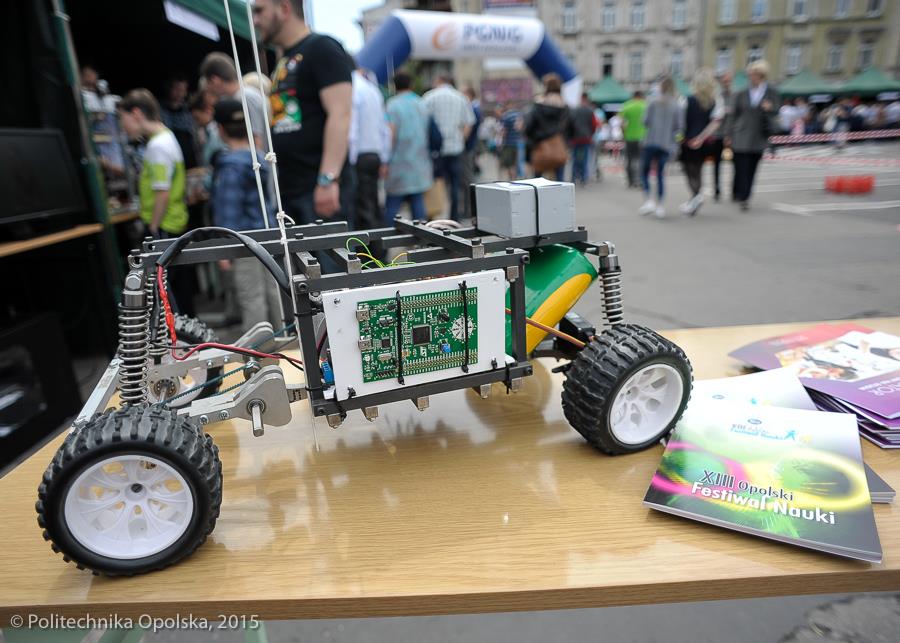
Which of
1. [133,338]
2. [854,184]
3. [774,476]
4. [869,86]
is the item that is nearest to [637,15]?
[869,86]

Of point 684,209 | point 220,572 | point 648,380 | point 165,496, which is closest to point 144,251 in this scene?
point 165,496

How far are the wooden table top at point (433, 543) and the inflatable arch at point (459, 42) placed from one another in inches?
268

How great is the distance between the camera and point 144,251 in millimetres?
1165

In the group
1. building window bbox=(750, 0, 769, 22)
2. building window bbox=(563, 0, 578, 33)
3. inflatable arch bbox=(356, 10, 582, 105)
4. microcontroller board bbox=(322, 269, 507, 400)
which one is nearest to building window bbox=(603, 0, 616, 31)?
building window bbox=(563, 0, 578, 33)

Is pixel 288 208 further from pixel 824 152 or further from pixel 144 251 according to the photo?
pixel 824 152

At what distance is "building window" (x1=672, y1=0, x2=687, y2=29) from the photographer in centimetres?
2931

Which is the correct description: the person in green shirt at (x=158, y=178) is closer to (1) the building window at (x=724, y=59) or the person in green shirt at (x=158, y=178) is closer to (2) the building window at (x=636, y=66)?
(2) the building window at (x=636, y=66)

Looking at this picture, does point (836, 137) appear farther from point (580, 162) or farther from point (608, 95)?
point (580, 162)

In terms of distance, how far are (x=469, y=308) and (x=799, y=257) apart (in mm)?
4771

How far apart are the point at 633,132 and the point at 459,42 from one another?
138 inches

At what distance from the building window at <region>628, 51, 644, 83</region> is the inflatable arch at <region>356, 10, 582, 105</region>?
81.1ft

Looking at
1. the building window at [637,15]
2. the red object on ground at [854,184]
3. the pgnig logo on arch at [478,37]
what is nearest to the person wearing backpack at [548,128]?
the pgnig logo on arch at [478,37]

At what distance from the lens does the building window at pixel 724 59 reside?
97.3 ft

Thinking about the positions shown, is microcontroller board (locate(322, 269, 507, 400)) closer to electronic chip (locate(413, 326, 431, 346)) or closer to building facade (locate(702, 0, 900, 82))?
electronic chip (locate(413, 326, 431, 346))
